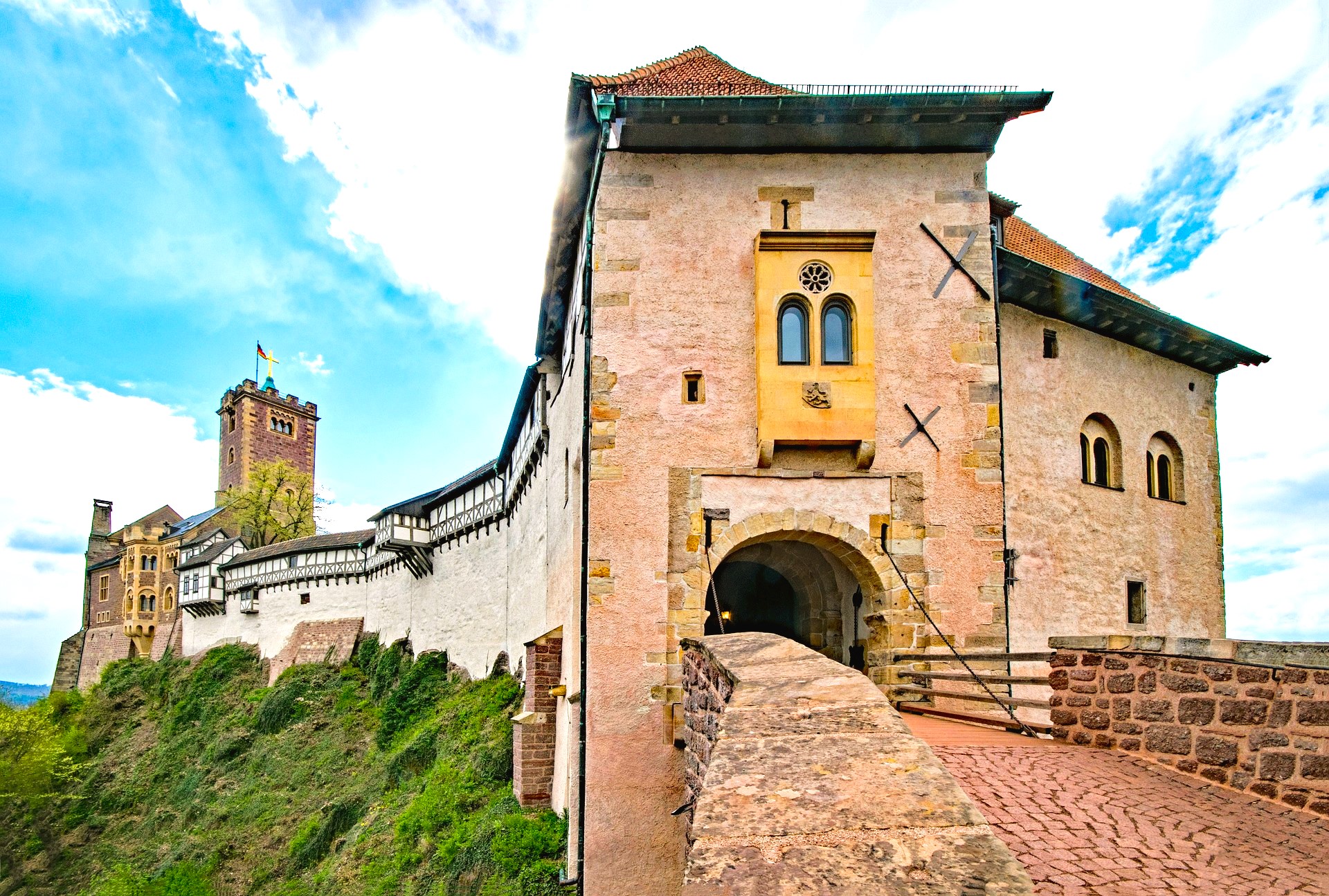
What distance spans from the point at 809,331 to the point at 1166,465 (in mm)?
7934

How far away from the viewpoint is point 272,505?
4709 cm

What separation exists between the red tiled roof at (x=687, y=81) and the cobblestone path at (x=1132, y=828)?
280 inches

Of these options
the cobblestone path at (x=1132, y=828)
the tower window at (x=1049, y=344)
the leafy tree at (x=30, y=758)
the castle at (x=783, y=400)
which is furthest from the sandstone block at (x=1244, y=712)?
the leafy tree at (x=30, y=758)

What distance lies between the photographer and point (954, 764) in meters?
5.30

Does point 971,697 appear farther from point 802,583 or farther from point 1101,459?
point 1101,459

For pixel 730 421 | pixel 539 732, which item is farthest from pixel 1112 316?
pixel 539 732

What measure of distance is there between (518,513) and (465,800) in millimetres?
7723

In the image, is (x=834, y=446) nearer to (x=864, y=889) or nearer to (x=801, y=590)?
(x=801, y=590)

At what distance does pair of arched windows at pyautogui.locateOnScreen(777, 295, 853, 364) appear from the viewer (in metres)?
9.38

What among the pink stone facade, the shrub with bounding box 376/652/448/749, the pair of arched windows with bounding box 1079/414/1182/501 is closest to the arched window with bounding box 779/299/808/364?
the pink stone facade

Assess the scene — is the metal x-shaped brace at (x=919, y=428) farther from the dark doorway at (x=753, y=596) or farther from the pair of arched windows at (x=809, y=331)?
the dark doorway at (x=753, y=596)

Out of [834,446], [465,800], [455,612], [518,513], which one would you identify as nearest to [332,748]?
[455,612]

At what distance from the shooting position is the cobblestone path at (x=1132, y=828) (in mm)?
3832

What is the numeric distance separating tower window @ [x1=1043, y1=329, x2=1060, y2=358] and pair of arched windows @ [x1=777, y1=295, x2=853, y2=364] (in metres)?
4.29
